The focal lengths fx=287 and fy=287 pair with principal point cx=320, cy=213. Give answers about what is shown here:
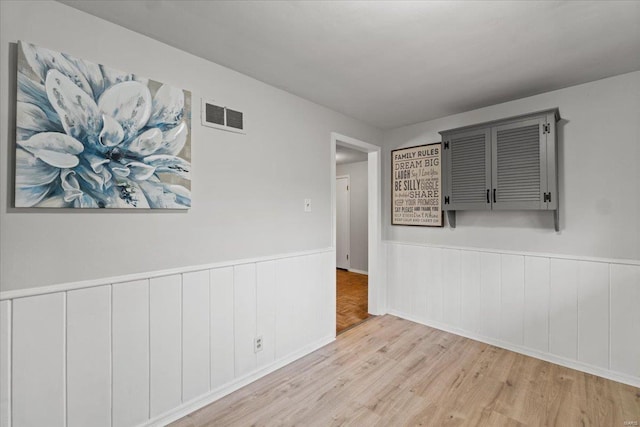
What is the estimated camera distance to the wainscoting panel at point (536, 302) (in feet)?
7.32

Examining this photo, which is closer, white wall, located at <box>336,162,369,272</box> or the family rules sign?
the family rules sign

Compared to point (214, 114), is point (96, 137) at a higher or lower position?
lower

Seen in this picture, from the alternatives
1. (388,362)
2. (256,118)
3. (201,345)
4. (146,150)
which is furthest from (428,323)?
(146,150)

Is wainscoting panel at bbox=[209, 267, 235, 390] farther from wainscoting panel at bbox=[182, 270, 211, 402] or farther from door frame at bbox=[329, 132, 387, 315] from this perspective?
door frame at bbox=[329, 132, 387, 315]

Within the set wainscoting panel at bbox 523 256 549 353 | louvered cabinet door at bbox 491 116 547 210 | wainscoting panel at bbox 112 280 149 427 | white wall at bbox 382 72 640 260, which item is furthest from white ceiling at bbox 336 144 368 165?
wainscoting panel at bbox 112 280 149 427

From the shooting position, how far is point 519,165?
2.52m

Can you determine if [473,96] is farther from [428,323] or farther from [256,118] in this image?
[428,323]

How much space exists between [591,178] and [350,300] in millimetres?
3052

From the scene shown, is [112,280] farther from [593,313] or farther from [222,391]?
[593,313]

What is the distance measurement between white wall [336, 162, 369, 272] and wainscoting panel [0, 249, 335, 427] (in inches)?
140

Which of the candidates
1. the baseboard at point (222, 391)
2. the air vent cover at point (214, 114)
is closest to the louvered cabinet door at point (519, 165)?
the baseboard at point (222, 391)

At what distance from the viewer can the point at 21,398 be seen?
135 centimetres

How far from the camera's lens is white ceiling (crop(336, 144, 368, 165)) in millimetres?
5043

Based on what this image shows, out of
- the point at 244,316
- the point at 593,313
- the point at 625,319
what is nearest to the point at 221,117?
the point at 244,316
